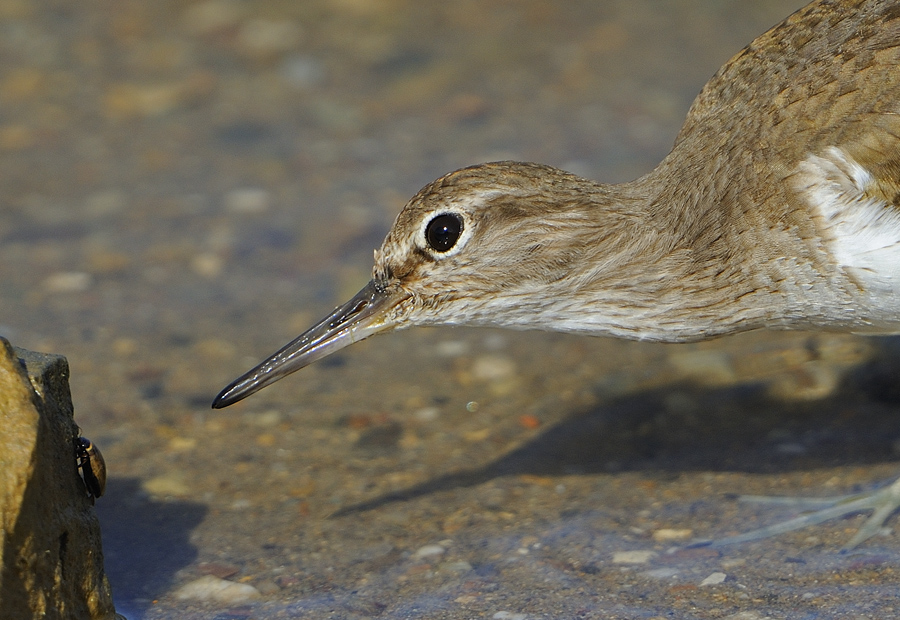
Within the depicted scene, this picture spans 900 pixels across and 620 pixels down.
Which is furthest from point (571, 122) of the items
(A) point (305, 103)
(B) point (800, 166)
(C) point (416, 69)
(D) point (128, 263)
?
(B) point (800, 166)

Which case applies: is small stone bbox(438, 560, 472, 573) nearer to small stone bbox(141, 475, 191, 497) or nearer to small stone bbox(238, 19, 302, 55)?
small stone bbox(141, 475, 191, 497)

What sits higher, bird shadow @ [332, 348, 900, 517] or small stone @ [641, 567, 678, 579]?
bird shadow @ [332, 348, 900, 517]

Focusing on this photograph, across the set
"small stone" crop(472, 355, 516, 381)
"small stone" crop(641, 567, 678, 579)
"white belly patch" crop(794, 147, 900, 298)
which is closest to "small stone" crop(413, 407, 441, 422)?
"small stone" crop(472, 355, 516, 381)

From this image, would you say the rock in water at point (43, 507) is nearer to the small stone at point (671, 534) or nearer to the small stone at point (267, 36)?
the small stone at point (671, 534)

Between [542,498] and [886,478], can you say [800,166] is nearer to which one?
[886,478]

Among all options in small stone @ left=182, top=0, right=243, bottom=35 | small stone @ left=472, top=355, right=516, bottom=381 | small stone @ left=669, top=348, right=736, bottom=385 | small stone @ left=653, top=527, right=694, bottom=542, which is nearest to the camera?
small stone @ left=653, top=527, right=694, bottom=542

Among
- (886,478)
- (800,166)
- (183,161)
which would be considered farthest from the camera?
(183,161)

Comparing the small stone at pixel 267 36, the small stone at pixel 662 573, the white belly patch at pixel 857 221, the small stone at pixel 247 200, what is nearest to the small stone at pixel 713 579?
the small stone at pixel 662 573
